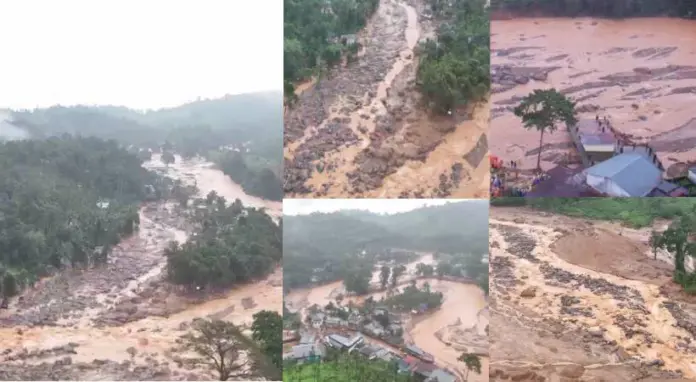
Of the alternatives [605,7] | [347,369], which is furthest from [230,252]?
[605,7]

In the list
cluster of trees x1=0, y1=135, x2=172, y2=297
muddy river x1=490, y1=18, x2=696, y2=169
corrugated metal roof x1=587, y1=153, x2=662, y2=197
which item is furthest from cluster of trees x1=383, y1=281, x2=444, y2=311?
cluster of trees x1=0, y1=135, x2=172, y2=297

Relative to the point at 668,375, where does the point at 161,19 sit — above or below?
above

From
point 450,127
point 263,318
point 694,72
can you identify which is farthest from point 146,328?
point 694,72

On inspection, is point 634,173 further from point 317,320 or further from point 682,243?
point 317,320

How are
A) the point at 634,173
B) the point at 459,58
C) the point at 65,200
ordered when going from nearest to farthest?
the point at 634,173 → the point at 459,58 → the point at 65,200

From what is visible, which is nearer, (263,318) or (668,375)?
(668,375)

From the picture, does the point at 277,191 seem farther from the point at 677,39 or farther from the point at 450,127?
the point at 677,39

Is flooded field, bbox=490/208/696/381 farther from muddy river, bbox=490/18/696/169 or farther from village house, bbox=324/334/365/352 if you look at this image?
village house, bbox=324/334/365/352
